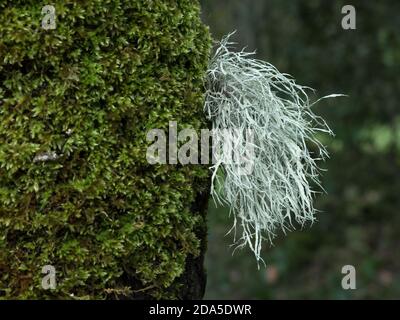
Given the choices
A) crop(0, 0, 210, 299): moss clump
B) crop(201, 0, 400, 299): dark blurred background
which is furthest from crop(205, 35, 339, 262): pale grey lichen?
crop(201, 0, 400, 299): dark blurred background

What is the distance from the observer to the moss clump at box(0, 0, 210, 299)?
1.38 m

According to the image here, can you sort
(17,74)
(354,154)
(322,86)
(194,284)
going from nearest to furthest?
(17,74), (194,284), (322,86), (354,154)

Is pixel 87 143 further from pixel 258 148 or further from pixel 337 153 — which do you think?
pixel 337 153

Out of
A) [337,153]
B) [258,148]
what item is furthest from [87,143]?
[337,153]

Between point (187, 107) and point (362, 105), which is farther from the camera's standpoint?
point (362, 105)

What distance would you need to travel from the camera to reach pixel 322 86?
505cm

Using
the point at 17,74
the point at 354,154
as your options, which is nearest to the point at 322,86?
the point at 354,154

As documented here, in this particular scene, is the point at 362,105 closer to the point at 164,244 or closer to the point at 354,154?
the point at 354,154

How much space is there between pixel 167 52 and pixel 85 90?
0.23 metres

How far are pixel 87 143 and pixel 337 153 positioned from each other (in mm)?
4209

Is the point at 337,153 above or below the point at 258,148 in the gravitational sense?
above

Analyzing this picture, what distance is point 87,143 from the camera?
1.41 metres

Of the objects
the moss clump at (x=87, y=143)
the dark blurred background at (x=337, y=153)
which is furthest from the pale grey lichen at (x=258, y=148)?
the dark blurred background at (x=337, y=153)

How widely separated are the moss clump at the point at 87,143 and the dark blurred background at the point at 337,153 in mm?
3227
